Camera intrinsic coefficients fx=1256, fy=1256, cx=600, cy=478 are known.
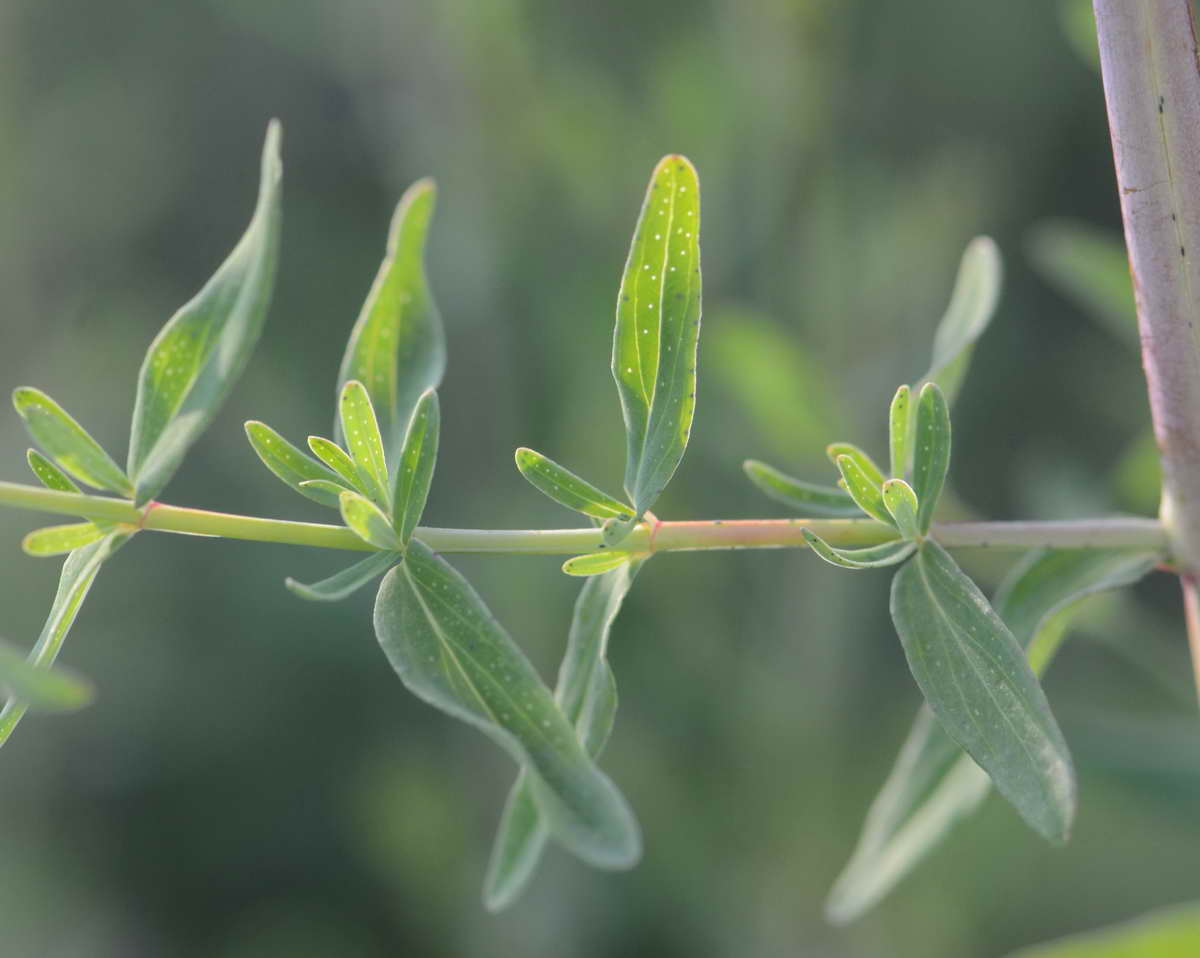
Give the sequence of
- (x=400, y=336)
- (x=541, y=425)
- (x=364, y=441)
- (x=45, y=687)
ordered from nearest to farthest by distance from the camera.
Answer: (x=45, y=687)
(x=364, y=441)
(x=400, y=336)
(x=541, y=425)

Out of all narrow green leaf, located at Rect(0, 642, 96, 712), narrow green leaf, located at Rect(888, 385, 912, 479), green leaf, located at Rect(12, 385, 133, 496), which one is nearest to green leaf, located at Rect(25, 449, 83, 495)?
green leaf, located at Rect(12, 385, 133, 496)

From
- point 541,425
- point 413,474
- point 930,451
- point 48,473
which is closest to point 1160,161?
point 930,451

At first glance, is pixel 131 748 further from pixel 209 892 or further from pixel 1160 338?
pixel 1160 338

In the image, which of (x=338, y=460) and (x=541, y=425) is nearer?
(x=338, y=460)

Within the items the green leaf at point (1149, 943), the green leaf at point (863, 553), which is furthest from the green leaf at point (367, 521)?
the green leaf at point (1149, 943)

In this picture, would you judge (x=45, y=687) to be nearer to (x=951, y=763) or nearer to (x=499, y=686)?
(x=499, y=686)

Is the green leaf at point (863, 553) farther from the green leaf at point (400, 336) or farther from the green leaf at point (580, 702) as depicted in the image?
the green leaf at point (400, 336)

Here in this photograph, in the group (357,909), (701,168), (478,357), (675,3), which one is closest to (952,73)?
(675,3)
